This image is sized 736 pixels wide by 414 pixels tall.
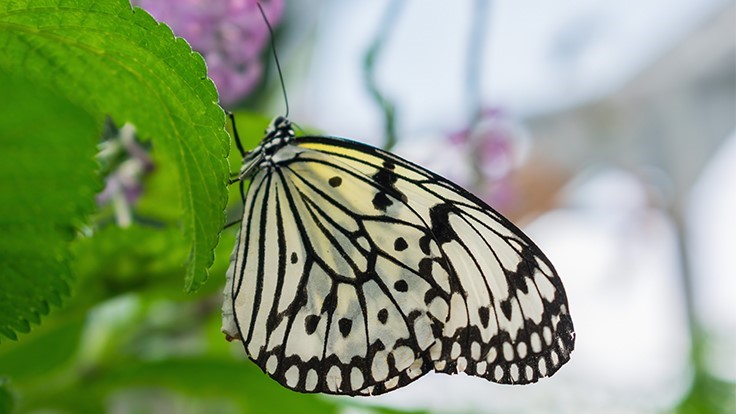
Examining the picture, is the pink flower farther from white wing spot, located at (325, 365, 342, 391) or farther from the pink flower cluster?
white wing spot, located at (325, 365, 342, 391)

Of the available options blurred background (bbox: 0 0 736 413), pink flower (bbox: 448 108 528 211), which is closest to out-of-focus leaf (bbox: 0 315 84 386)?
blurred background (bbox: 0 0 736 413)

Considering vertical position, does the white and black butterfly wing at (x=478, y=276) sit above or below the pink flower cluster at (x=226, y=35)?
below

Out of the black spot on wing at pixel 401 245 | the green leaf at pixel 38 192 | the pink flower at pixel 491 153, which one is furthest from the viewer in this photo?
the pink flower at pixel 491 153

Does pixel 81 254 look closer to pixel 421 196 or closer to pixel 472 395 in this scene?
pixel 421 196

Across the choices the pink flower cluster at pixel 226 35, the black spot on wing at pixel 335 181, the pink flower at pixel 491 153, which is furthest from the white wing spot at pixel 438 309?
the pink flower at pixel 491 153

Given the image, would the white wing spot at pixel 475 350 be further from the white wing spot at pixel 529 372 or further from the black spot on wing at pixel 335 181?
the black spot on wing at pixel 335 181

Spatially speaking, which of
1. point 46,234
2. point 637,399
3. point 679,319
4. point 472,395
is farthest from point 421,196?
point 679,319
